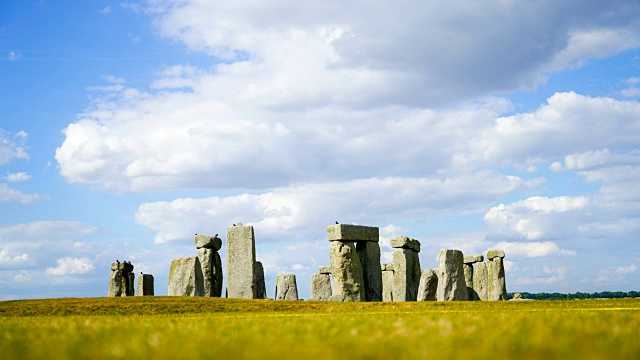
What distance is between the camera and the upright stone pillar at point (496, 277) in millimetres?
32688

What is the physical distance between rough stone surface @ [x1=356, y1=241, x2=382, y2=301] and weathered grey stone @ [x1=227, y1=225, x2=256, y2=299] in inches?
162

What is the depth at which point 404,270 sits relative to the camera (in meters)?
27.6

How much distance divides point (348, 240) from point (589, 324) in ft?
58.6

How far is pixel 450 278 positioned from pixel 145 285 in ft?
51.2

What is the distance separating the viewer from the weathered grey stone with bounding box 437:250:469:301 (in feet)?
84.6

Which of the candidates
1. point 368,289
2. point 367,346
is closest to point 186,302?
point 368,289

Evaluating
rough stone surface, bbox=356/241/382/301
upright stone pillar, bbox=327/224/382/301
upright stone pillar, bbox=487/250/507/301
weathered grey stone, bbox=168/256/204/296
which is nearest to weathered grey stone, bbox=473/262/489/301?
upright stone pillar, bbox=487/250/507/301

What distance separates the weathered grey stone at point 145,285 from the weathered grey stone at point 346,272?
13.0 m

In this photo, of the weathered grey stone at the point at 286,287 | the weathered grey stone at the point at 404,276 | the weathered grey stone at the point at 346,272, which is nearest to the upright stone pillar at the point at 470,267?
the weathered grey stone at the point at 404,276

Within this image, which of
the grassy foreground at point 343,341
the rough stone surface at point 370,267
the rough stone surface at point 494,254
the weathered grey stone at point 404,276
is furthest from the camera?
the rough stone surface at point 494,254

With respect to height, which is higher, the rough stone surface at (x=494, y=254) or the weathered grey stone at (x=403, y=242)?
the weathered grey stone at (x=403, y=242)

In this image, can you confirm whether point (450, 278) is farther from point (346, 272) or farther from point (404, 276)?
point (346, 272)

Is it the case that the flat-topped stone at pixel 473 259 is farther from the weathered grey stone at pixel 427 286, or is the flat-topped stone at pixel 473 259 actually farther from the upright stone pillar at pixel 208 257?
Result: the upright stone pillar at pixel 208 257

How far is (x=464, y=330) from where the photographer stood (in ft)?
19.1
